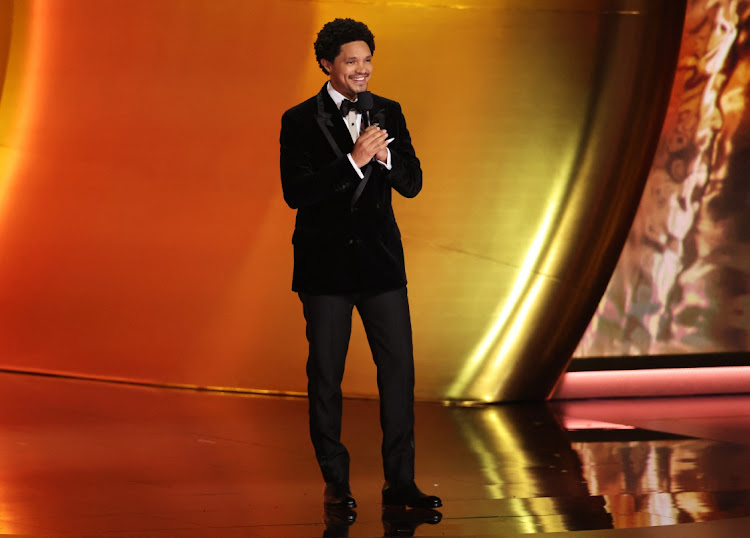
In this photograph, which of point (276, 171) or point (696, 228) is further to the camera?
point (696, 228)

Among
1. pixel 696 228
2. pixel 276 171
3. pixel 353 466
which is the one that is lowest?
pixel 353 466

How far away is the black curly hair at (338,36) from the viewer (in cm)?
279

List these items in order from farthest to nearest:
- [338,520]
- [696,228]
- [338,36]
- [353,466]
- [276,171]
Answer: [696,228], [276,171], [353,466], [338,36], [338,520]

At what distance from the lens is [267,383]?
16.2 ft

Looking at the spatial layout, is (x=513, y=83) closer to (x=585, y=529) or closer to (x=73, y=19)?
(x=73, y=19)

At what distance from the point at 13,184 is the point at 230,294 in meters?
1.00

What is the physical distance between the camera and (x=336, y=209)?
2.81 metres

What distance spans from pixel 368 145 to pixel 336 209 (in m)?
0.20

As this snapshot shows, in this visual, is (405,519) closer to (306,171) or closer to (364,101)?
(306,171)

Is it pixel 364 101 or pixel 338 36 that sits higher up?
pixel 338 36

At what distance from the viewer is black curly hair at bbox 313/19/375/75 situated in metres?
2.79

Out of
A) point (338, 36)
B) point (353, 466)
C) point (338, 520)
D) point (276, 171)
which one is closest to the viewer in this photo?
point (338, 520)

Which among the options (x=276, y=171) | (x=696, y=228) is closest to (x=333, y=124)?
(x=276, y=171)

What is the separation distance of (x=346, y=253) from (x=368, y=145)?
0.27m
